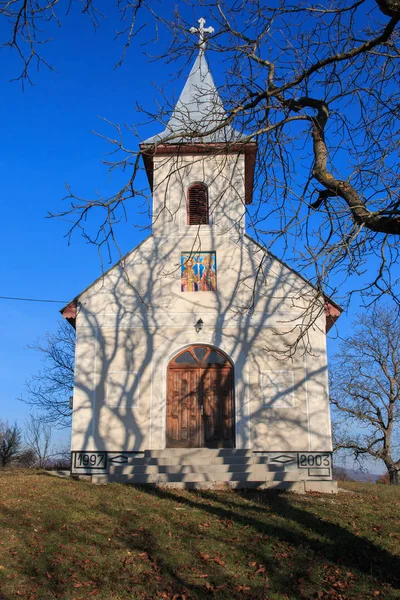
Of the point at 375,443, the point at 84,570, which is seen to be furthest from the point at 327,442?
the point at 375,443

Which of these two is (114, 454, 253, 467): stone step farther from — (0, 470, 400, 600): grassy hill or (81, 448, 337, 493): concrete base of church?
(0, 470, 400, 600): grassy hill

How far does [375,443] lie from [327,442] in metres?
16.7

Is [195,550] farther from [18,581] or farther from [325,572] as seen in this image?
[18,581]

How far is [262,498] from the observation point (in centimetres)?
1223

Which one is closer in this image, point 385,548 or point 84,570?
point 84,570

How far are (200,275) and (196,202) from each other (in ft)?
8.66

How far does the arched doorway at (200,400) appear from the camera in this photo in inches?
620

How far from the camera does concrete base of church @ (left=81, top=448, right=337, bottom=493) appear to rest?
1346 centimetres

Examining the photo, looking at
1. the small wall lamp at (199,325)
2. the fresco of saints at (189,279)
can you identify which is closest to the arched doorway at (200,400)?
the small wall lamp at (199,325)

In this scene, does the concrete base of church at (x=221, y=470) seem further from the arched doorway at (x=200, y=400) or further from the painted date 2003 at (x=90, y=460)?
the arched doorway at (x=200, y=400)

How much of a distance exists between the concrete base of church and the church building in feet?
0.16

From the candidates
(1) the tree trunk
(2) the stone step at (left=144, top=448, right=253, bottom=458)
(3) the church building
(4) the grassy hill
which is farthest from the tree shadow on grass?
(1) the tree trunk

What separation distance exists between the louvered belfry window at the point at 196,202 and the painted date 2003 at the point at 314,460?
7.31 metres

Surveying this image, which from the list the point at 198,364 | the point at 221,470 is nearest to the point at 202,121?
the point at 221,470
